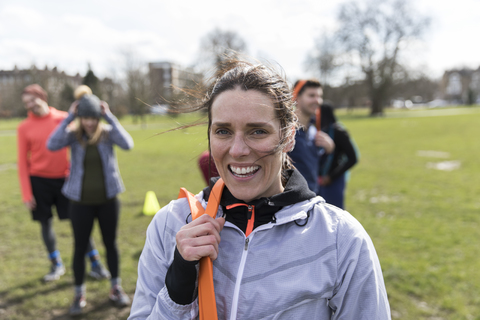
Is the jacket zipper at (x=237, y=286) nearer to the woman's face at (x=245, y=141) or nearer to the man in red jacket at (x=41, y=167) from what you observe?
the woman's face at (x=245, y=141)

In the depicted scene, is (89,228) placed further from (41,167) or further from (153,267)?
(153,267)

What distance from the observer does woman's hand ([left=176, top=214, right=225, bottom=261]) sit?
4.06ft

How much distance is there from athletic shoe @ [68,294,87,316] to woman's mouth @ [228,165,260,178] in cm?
325

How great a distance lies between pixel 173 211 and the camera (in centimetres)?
151

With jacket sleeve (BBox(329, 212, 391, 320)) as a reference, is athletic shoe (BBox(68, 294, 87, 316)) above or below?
below

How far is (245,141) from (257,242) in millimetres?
412

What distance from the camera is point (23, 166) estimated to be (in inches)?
173

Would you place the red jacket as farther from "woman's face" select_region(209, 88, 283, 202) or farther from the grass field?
"woman's face" select_region(209, 88, 283, 202)

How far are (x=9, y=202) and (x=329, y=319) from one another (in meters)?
9.57

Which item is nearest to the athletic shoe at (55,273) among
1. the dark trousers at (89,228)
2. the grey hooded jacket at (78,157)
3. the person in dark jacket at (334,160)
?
the dark trousers at (89,228)

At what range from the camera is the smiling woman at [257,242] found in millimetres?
1282

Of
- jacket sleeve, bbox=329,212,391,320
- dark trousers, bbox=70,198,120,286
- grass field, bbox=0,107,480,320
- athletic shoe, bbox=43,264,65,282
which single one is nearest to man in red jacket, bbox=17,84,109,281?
athletic shoe, bbox=43,264,65,282

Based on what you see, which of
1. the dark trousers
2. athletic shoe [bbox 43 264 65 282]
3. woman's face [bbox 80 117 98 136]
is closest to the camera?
the dark trousers

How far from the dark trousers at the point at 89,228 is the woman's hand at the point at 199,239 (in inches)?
111
